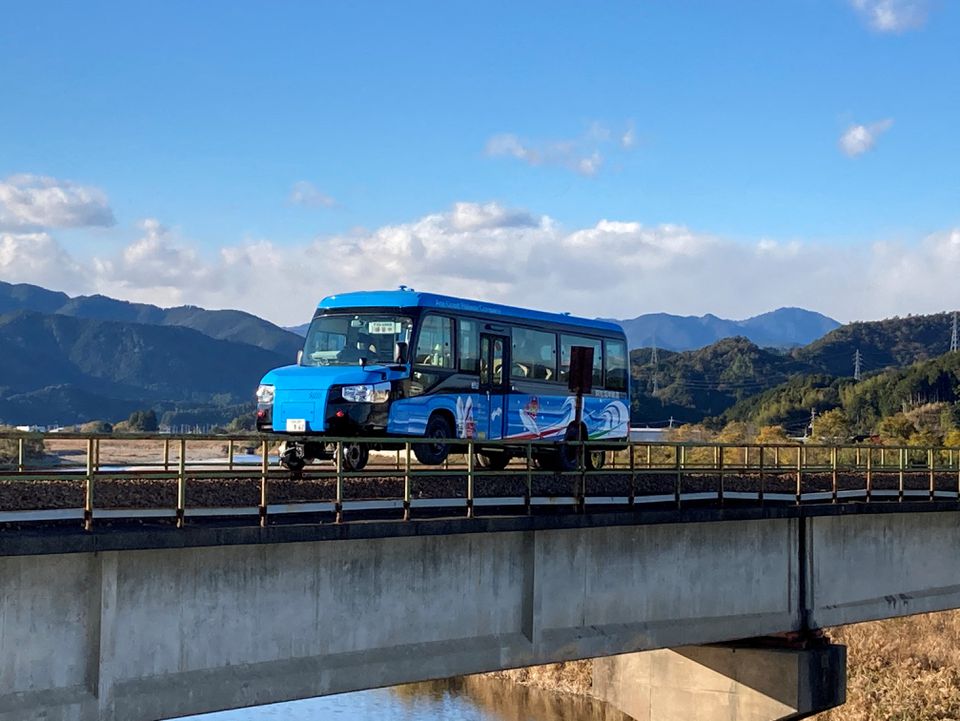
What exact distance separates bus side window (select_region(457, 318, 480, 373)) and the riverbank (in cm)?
1301

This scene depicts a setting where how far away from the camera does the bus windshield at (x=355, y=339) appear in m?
23.7

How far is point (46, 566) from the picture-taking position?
12727mm

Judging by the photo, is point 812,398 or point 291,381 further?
point 812,398

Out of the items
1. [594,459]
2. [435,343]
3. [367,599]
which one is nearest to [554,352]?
[594,459]

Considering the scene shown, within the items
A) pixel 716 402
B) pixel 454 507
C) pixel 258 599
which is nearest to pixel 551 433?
pixel 454 507

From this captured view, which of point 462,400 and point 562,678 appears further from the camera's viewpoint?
point 562,678

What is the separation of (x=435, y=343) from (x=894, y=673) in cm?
2080

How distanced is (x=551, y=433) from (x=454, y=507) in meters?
8.98

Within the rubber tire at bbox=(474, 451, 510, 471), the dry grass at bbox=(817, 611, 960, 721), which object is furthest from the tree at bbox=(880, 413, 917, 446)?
the rubber tire at bbox=(474, 451, 510, 471)

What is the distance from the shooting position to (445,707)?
38.6 meters

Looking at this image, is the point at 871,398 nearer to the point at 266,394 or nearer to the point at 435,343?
the point at 435,343

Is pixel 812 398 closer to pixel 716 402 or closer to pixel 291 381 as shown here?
pixel 716 402

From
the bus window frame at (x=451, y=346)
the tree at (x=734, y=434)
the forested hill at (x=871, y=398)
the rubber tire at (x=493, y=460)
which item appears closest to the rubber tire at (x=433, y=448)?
the bus window frame at (x=451, y=346)

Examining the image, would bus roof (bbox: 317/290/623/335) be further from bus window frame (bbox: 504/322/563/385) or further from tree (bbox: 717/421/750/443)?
tree (bbox: 717/421/750/443)
